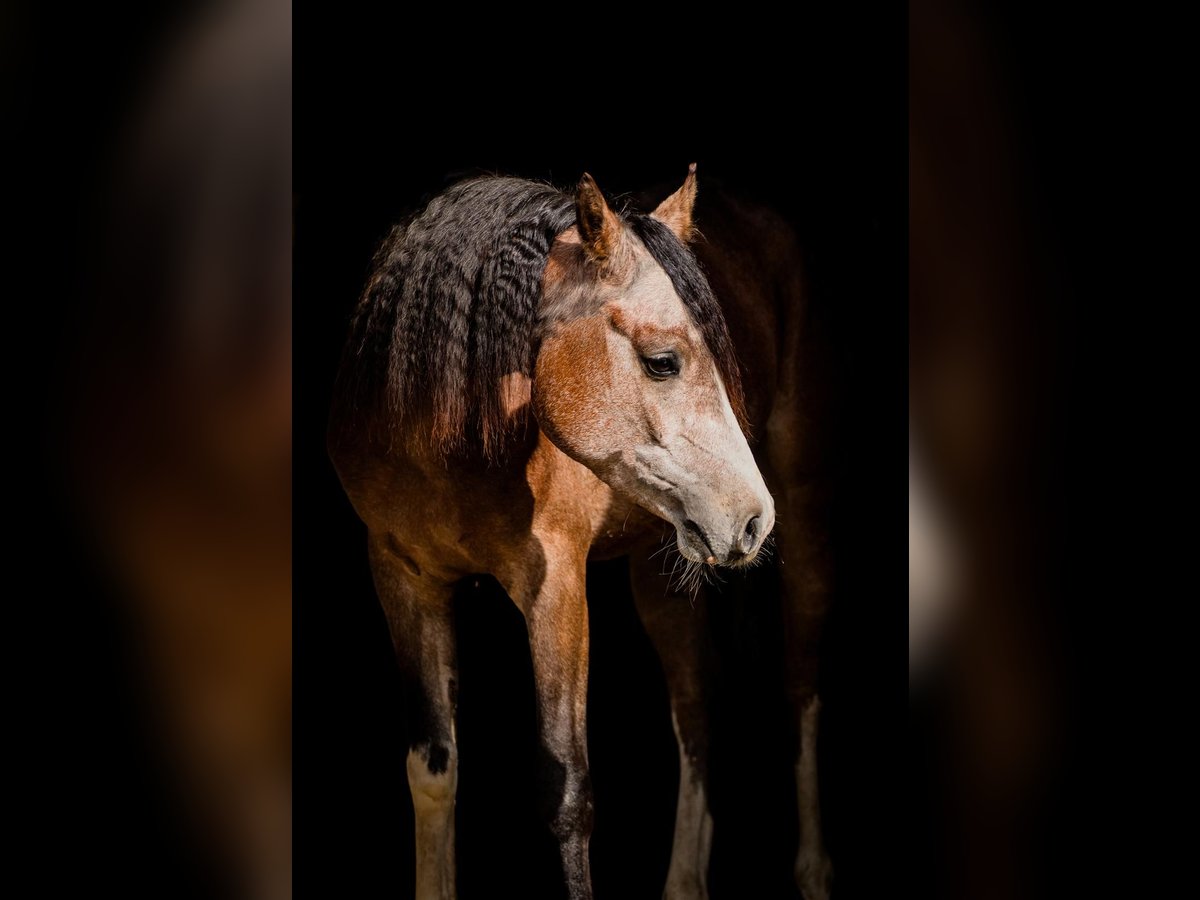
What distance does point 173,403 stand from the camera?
1.92 meters

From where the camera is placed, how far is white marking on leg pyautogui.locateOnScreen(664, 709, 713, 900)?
309 cm

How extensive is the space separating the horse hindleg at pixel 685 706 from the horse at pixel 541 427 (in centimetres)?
31

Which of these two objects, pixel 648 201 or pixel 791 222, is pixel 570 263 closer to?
pixel 648 201

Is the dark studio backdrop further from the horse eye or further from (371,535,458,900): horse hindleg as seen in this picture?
the horse eye

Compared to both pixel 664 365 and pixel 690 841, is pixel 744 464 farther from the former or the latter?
pixel 690 841

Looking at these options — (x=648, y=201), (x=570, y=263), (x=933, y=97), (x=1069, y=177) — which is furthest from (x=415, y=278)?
(x=1069, y=177)

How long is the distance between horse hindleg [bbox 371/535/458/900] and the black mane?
0.36 metres

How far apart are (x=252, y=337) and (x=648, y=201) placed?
4.20ft

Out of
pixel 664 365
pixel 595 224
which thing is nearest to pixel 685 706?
pixel 664 365

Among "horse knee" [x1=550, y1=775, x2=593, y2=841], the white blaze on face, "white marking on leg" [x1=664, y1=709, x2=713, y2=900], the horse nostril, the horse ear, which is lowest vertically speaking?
"white marking on leg" [x1=664, y1=709, x2=713, y2=900]

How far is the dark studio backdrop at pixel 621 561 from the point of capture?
310cm

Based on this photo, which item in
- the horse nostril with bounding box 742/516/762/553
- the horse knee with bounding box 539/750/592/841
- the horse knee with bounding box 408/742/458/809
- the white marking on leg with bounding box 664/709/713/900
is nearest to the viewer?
the horse nostril with bounding box 742/516/762/553

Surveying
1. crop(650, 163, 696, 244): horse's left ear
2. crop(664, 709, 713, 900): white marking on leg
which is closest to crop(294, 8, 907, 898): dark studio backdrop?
crop(664, 709, 713, 900): white marking on leg

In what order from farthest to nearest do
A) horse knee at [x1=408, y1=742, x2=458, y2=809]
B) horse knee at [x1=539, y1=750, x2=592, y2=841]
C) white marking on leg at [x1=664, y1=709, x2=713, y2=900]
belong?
white marking on leg at [x1=664, y1=709, x2=713, y2=900], horse knee at [x1=408, y1=742, x2=458, y2=809], horse knee at [x1=539, y1=750, x2=592, y2=841]
